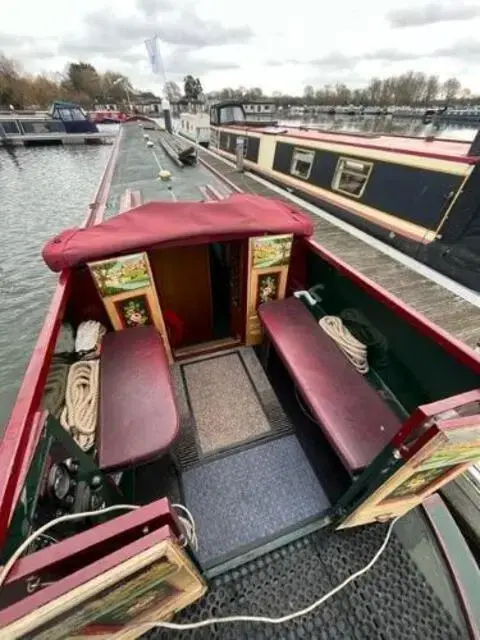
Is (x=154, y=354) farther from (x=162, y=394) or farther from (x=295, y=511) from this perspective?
(x=295, y=511)

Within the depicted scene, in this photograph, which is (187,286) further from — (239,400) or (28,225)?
(28,225)

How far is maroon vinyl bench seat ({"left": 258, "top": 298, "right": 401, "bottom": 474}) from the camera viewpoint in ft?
7.63

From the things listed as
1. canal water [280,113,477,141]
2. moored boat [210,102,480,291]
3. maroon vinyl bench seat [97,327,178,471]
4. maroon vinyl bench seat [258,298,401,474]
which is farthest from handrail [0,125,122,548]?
canal water [280,113,477,141]

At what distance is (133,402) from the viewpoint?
8.50 feet

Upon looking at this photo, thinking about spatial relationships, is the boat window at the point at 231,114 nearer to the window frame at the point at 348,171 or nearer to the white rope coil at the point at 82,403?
the window frame at the point at 348,171

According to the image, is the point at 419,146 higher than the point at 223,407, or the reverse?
the point at 419,146

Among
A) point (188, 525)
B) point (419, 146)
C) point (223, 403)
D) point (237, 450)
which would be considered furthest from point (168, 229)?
point (419, 146)

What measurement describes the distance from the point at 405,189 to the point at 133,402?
6.19 meters

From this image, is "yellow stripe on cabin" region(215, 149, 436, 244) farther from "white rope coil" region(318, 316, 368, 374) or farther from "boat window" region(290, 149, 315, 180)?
"white rope coil" region(318, 316, 368, 374)

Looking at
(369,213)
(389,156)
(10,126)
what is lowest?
(10,126)

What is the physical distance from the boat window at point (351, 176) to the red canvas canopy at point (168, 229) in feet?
14.7

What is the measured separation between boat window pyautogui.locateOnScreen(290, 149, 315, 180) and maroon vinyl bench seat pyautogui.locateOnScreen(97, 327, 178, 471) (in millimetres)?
7901

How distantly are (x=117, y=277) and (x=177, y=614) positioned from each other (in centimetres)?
273

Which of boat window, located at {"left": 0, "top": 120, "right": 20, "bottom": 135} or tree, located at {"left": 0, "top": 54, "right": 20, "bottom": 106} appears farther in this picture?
tree, located at {"left": 0, "top": 54, "right": 20, "bottom": 106}
